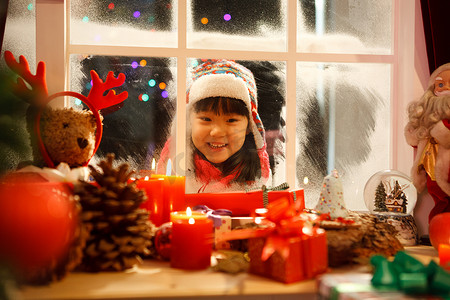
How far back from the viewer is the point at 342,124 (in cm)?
167

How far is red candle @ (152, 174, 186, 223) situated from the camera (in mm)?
1221

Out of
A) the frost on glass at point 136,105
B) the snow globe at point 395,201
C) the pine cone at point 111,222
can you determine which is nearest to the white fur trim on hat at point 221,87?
the frost on glass at point 136,105

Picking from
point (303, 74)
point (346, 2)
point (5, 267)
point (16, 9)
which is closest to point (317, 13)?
point (346, 2)

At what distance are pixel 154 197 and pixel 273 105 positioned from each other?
27.5 inches

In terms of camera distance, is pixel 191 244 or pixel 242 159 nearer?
pixel 191 244

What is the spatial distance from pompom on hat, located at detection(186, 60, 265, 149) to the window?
0.04 meters

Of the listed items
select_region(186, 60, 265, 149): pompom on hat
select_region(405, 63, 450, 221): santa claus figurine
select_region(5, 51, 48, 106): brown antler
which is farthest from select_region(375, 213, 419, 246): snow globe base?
select_region(5, 51, 48, 106): brown antler

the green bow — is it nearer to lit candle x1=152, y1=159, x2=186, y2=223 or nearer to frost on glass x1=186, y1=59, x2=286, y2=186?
lit candle x1=152, y1=159, x2=186, y2=223

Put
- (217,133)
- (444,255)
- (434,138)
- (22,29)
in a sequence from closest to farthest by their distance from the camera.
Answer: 1. (444,255)
2. (434,138)
3. (22,29)
4. (217,133)

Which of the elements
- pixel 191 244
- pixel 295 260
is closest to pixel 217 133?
pixel 191 244

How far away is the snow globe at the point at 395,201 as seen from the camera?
1295mm

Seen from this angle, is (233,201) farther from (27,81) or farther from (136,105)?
(27,81)

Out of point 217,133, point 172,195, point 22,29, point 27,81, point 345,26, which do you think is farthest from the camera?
point 345,26

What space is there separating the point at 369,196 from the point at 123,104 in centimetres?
100
